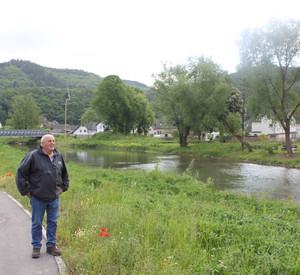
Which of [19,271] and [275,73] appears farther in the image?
[275,73]

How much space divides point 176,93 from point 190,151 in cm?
793

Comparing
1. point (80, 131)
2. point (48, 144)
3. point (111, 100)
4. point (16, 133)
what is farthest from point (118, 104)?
point (48, 144)

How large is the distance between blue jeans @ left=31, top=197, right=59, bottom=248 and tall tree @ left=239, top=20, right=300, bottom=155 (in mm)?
28301

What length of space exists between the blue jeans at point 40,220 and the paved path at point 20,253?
221 mm

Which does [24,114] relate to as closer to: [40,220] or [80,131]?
[80,131]

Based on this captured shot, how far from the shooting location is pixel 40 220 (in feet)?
16.1

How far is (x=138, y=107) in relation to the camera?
75812mm

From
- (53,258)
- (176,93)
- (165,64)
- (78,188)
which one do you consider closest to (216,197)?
(78,188)

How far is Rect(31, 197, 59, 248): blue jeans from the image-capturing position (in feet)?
15.7

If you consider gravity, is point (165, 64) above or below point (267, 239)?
above

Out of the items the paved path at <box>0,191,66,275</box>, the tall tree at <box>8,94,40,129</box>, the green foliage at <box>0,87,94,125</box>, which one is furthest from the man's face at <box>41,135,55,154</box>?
the green foliage at <box>0,87,94,125</box>

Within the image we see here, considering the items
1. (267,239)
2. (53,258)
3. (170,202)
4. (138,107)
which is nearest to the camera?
(53,258)

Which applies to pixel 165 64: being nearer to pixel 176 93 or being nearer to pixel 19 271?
pixel 176 93

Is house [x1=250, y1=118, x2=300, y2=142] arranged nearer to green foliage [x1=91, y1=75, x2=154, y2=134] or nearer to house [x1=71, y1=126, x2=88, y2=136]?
green foliage [x1=91, y1=75, x2=154, y2=134]
